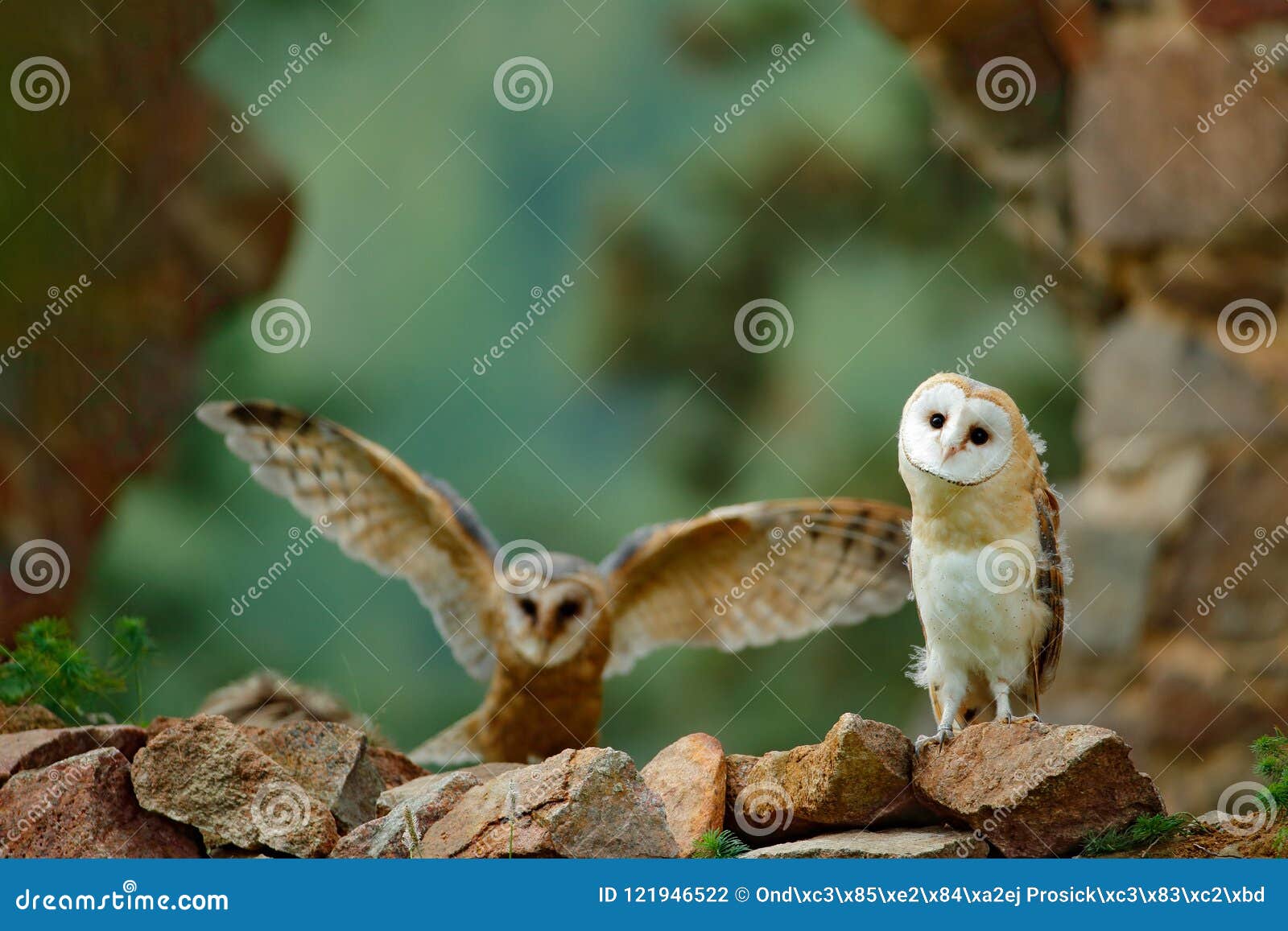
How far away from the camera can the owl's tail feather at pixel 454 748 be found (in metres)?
2.57

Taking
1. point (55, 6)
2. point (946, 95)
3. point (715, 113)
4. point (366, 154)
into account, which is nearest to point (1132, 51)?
point (946, 95)

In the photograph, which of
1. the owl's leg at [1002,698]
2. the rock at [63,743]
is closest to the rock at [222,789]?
the rock at [63,743]

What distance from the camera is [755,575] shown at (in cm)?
255

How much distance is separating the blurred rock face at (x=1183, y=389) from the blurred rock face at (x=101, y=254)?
89.1 inches

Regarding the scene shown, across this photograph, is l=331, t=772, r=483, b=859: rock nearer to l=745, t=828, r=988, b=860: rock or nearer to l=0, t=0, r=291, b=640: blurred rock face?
l=745, t=828, r=988, b=860: rock

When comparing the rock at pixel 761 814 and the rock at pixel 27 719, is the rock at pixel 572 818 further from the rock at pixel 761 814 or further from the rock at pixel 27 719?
the rock at pixel 27 719

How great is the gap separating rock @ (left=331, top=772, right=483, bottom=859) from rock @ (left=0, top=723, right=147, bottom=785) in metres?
0.44

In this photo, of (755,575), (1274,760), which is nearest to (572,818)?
(1274,760)

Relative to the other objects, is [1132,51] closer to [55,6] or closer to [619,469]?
[619,469]

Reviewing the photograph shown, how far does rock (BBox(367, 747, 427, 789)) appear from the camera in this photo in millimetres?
2055

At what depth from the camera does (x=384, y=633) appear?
3346 mm

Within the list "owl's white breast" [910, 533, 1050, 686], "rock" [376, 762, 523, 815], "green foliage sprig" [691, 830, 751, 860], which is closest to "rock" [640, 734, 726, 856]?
"green foliage sprig" [691, 830, 751, 860]

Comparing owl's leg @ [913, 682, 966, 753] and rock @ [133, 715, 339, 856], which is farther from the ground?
owl's leg @ [913, 682, 966, 753]

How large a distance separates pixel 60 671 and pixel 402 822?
921 millimetres
